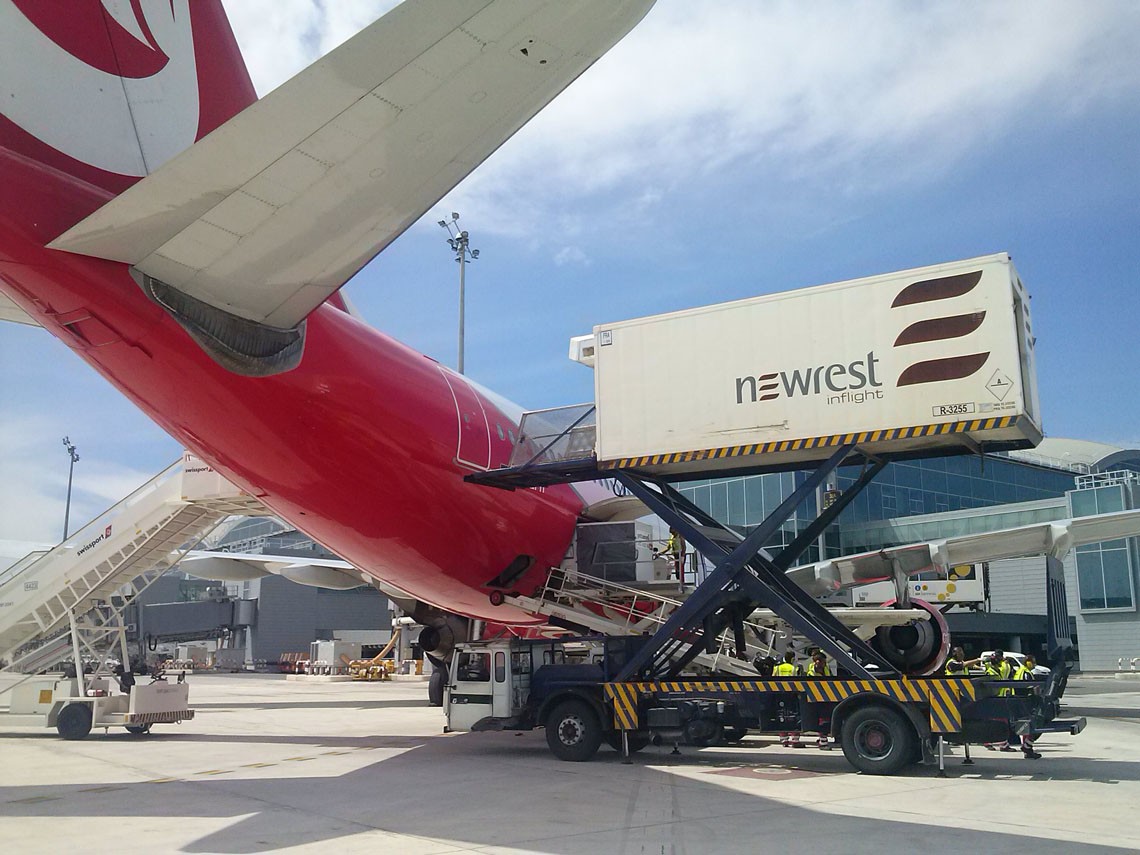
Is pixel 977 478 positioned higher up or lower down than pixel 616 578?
higher up

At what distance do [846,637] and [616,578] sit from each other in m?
5.98

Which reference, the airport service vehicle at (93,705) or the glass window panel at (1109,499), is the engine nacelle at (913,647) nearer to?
the airport service vehicle at (93,705)

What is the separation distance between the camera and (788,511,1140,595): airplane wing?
18.7m

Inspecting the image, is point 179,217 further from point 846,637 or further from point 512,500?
point 846,637

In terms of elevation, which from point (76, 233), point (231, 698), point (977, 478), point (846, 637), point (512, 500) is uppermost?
point (977, 478)

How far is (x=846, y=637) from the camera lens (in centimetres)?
1435

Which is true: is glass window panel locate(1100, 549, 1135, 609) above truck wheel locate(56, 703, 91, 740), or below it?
above

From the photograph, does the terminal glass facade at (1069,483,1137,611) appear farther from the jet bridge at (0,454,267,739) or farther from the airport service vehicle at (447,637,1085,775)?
the jet bridge at (0,454,267,739)

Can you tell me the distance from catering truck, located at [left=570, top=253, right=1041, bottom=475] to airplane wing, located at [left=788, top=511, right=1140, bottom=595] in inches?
206

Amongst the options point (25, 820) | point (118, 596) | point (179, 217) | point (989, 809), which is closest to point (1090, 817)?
point (989, 809)

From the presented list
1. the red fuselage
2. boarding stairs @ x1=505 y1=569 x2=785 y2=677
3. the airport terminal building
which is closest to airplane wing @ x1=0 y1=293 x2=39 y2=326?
the red fuselage

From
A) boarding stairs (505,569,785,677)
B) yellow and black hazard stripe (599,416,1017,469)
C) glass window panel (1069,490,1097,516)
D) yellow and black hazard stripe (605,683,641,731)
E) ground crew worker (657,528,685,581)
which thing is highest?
glass window panel (1069,490,1097,516)

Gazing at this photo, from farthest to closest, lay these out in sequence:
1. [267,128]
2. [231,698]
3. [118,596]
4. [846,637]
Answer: [231,698] → [118,596] → [846,637] → [267,128]

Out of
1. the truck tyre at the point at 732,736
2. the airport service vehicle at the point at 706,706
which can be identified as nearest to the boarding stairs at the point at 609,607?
the airport service vehicle at the point at 706,706
